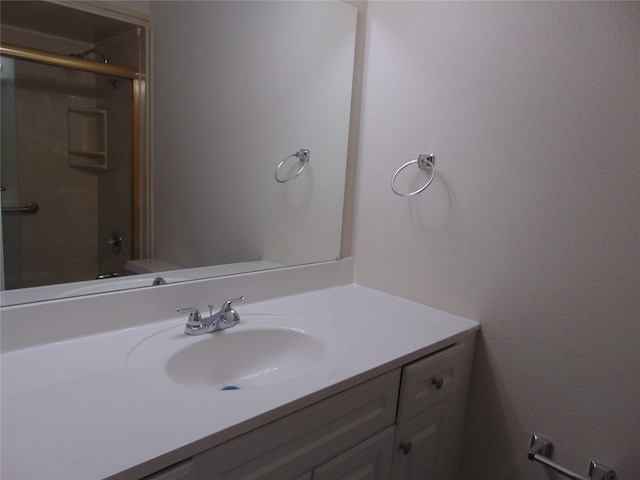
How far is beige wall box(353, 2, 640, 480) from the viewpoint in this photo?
3.33 ft

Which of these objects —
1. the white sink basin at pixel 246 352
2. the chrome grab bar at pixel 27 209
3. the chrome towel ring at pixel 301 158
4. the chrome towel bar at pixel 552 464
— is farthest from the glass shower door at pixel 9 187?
the chrome towel bar at pixel 552 464

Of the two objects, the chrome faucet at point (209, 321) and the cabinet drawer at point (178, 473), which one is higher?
the chrome faucet at point (209, 321)

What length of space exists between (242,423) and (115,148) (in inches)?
31.1

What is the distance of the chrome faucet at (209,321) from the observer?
44.3 inches

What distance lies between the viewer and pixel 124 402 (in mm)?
770

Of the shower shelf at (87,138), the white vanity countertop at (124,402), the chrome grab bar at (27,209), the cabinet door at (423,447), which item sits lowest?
the cabinet door at (423,447)

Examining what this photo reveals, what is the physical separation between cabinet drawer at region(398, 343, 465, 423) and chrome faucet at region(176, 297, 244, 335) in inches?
19.4

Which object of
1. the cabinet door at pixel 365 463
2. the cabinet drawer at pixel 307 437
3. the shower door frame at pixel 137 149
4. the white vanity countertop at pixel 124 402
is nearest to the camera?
the white vanity countertop at pixel 124 402

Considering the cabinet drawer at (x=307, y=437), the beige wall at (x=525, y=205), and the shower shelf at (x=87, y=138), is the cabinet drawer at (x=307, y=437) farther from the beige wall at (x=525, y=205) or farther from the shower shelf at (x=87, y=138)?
the shower shelf at (x=87, y=138)

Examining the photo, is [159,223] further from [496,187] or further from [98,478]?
[496,187]

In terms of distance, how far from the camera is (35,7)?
97 centimetres

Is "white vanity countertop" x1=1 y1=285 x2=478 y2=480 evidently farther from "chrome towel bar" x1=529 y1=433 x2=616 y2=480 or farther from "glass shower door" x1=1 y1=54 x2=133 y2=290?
"chrome towel bar" x1=529 y1=433 x2=616 y2=480

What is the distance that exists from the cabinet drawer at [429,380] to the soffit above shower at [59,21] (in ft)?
3.76

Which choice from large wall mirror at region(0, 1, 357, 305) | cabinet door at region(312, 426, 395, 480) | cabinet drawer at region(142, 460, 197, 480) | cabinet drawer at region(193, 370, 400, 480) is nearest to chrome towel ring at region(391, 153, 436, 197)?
large wall mirror at region(0, 1, 357, 305)
